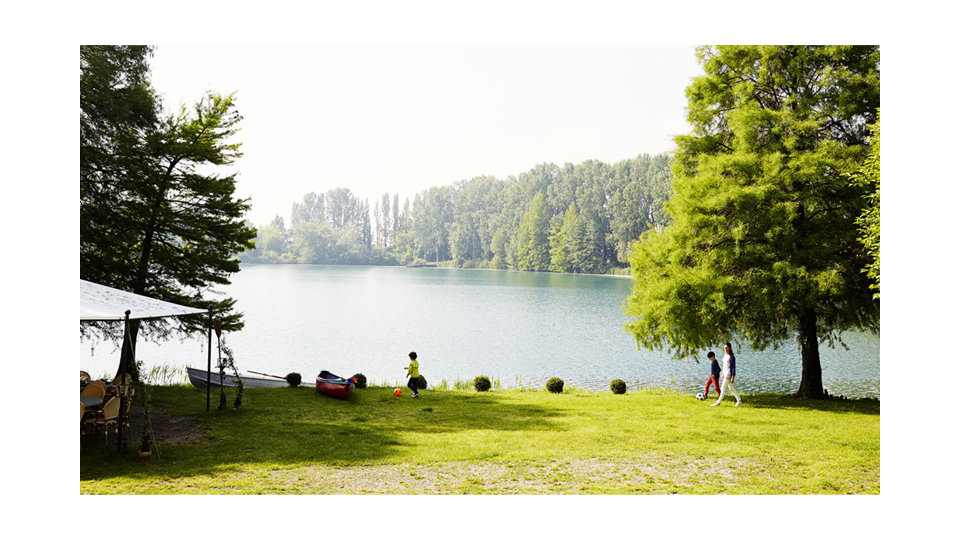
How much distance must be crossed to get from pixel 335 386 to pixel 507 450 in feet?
21.6

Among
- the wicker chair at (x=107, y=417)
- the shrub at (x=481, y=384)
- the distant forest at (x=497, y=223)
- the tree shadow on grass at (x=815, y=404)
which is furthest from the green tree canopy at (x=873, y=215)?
the distant forest at (x=497, y=223)

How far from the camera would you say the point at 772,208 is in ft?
43.8

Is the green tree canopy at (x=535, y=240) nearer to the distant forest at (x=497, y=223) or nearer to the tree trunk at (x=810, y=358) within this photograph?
the distant forest at (x=497, y=223)

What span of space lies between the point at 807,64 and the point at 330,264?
123m

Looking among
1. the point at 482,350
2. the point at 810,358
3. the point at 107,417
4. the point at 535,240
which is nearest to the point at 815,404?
the point at 810,358

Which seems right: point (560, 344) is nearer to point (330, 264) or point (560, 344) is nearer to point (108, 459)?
point (108, 459)

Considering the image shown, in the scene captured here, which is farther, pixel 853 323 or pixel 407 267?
pixel 407 267

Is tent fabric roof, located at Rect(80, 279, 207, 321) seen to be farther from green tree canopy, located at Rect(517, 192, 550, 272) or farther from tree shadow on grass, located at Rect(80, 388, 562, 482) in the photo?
green tree canopy, located at Rect(517, 192, 550, 272)

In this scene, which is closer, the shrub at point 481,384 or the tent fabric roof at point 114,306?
the tent fabric roof at point 114,306

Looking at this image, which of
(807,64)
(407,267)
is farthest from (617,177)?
(807,64)

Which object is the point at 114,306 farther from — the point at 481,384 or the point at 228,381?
the point at 481,384

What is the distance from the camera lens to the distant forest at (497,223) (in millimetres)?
93938

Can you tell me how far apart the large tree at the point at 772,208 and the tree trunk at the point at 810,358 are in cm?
3

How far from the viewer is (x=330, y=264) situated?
426 ft
